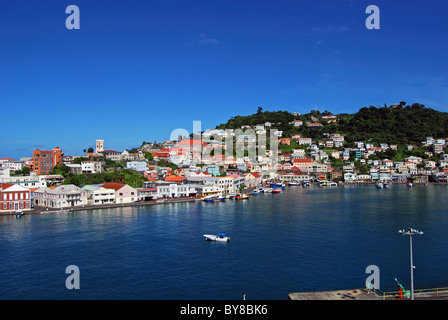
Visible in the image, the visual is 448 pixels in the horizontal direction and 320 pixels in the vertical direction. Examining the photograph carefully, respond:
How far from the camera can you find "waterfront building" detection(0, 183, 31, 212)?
71.9 ft

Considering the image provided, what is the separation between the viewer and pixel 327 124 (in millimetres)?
72750

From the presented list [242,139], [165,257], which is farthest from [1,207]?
[242,139]

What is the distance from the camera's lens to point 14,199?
22.2 metres

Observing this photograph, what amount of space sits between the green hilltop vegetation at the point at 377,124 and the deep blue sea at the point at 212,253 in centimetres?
4590

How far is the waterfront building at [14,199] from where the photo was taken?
863 inches

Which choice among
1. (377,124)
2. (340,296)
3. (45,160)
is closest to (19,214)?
(45,160)

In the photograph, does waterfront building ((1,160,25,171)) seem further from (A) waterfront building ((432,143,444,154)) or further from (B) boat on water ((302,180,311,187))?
(A) waterfront building ((432,143,444,154))

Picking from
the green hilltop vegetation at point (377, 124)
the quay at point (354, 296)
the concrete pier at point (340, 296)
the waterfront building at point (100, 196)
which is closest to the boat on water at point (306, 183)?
the green hilltop vegetation at point (377, 124)

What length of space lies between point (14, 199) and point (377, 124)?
209 ft

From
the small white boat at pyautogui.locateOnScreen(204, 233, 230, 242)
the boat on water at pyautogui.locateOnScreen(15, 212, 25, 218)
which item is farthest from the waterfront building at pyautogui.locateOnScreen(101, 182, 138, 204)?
the small white boat at pyautogui.locateOnScreen(204, 233, 230, 242)

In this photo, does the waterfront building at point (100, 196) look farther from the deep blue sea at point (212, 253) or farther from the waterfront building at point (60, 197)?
the deep blue sea at point (212, 253)

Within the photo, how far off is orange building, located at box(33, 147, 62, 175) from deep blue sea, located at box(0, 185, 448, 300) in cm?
1613

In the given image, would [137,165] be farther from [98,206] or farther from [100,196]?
[98,206]
